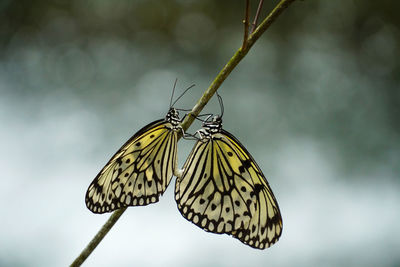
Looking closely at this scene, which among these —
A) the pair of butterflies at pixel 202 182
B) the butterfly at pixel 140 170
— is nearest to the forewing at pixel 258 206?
the pair of butterflies at pixel 202 182

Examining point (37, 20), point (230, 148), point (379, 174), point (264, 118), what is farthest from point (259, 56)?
point (230, 148)

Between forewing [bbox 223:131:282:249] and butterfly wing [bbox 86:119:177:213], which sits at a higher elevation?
forewing [bbox 223:131:282:249]

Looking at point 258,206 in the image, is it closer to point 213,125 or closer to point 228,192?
point 228,192

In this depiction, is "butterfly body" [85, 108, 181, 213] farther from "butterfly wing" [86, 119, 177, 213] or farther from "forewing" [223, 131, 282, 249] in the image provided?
"forewing" [223, 131, 282, 249]

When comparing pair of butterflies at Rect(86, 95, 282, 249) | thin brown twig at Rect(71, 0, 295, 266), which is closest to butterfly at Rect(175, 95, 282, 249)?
pair of butterflies at Rect(86, 95, 282, 249)

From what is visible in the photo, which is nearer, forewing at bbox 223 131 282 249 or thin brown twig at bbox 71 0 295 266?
thin brown twig at bbox 71 0 295 266

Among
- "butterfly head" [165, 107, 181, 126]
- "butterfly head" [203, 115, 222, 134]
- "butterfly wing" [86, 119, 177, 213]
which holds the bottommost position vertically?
"butterfly wing" [86, 119, 177, 213]

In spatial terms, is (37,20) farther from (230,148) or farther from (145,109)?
Answer: (230,148)

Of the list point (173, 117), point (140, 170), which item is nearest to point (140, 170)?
point (140, 170)
